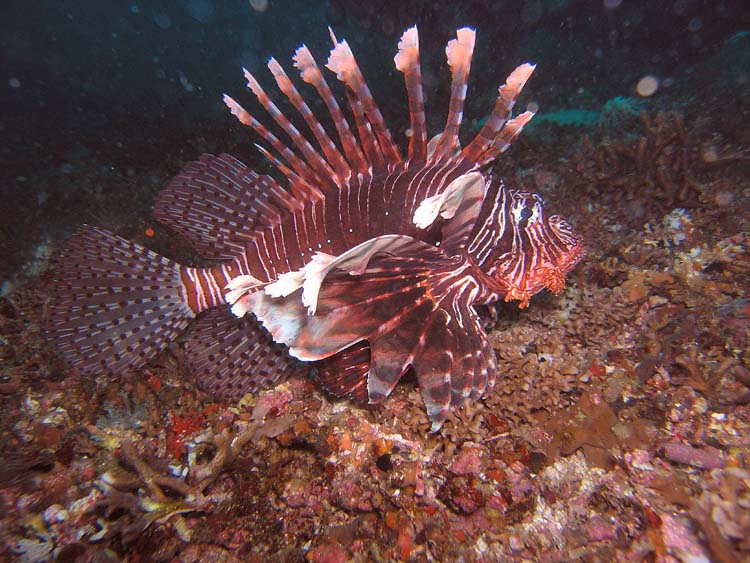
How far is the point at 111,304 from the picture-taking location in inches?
154

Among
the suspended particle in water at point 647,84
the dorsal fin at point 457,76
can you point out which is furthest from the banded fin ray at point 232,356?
the suspended particle in water at point 647,84

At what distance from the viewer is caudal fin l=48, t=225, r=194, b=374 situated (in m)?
3.79

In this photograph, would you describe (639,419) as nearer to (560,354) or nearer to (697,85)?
(560,354)

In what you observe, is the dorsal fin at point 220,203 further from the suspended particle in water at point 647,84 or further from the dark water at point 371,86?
the suspended particle in water at point 647,84

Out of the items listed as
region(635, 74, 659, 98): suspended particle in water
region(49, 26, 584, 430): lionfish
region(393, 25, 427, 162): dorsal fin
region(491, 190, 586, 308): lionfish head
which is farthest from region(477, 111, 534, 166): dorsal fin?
region(635, 74, 659, 98): suspended particle in water

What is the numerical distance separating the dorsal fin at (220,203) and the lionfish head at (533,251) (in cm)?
214

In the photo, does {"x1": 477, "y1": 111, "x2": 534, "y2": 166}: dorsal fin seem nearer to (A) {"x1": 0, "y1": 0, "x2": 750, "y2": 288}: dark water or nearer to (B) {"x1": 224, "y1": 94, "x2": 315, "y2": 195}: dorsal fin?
(B) {"x1": 224, "y1": 94, "x2": 315, "y2": 195}: dorsal fin

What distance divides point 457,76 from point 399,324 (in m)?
2.00

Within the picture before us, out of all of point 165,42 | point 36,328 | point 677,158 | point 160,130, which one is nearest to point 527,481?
point 677,158

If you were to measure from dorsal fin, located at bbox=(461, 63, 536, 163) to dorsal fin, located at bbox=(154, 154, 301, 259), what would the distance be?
1.83m

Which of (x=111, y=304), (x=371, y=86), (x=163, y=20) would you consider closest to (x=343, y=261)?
(x=111, y=304)

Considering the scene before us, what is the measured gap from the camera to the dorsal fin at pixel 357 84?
317 centimetres

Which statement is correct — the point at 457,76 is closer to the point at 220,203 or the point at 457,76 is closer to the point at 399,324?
the point at 399,324

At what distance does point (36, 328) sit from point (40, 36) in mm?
52572
